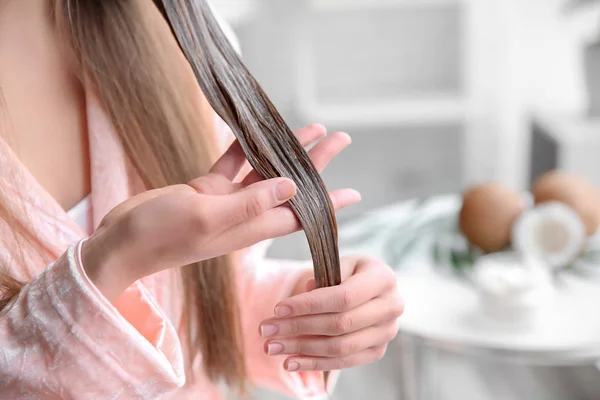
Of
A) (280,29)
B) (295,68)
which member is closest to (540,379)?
(295,68)

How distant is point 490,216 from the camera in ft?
3.35

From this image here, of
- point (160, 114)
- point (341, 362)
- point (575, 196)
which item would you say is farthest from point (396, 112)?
point (341, 362)

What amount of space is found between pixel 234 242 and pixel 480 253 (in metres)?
0.72

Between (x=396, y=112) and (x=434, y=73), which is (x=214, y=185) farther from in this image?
(x=434, y=73)

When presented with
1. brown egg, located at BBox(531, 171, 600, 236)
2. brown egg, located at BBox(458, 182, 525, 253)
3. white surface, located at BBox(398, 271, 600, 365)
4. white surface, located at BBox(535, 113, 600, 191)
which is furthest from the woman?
white surface, located at BBox(535, 113, 600, 191)

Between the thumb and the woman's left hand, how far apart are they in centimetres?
10

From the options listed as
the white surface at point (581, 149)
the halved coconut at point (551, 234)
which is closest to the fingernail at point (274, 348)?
the halved coconut at point (551, 234)

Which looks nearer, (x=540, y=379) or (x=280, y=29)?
(x=540, y=379)

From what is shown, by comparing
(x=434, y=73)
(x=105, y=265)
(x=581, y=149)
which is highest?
(x=105, y=265)

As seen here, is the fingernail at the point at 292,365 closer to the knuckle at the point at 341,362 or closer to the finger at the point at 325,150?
the knuckle at the point at 341,362

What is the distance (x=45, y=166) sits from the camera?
1.94 ft

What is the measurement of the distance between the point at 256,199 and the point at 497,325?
556mm

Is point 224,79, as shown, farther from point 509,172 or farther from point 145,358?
point 509,172

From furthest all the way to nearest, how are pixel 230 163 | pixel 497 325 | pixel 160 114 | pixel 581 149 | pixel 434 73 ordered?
pixel 434 73, pixel 581 149, pixel 497 325, pixel 160 114, pixel 230 163
